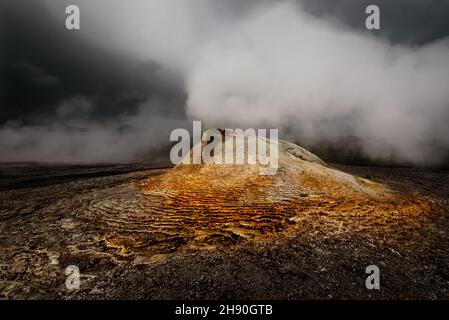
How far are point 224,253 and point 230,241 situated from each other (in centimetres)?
58

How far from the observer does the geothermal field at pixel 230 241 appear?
15.9 feet

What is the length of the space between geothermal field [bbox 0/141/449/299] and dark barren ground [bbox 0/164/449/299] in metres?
0.03

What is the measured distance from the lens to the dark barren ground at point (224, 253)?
4.78 meters

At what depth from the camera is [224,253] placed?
5902 millimetres

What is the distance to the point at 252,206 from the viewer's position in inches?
340

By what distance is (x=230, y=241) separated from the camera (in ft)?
21.2

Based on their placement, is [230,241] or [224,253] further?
[230,241]

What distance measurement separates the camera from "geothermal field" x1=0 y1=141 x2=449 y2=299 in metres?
4.85

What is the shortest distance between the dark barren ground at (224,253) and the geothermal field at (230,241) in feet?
0.09

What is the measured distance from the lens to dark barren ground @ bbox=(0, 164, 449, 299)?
478 centimetres
